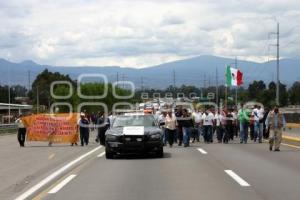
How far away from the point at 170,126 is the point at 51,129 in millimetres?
7368

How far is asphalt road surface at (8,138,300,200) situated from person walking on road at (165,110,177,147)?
6652 millimetres

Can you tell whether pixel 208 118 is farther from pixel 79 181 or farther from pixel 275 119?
pixel 79 181

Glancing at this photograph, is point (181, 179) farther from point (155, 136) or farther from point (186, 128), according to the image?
point (186, 128)

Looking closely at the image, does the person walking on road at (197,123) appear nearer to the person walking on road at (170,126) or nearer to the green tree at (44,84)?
the person walking on road at (170,126)

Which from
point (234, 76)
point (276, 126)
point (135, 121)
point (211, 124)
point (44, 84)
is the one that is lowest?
point (211, 124)

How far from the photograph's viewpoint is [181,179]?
14742mm

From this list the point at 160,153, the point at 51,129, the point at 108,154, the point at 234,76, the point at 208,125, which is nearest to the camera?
the point at 108,154

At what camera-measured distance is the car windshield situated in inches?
885

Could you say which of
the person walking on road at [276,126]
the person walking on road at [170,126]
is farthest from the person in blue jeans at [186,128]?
the person walking on road at [276,126]

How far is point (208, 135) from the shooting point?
3206cm

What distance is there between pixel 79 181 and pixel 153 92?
400ft

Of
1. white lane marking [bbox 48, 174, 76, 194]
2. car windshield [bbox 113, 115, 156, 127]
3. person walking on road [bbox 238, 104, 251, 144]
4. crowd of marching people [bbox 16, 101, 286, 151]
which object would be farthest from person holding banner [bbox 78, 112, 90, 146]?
white lane marking [bbox 48, 174, 76, 194]

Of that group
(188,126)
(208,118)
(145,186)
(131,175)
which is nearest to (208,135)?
(208,118)

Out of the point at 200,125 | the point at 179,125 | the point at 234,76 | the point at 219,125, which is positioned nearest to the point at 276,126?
the point at 179,125
